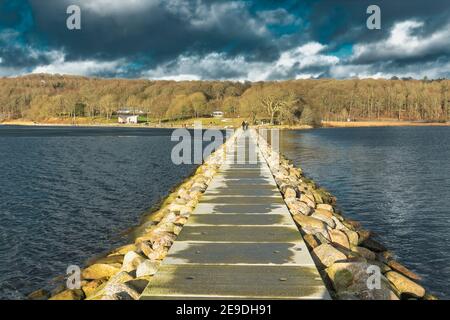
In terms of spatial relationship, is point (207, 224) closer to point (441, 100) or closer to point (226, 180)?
point (226, 180)

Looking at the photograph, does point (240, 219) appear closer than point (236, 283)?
No

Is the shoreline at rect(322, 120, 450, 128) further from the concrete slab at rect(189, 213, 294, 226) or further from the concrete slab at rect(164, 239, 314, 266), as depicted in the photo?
the concrete slab at rect(164, 239, 314, 266)

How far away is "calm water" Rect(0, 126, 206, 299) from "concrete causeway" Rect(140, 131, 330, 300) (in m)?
5.41

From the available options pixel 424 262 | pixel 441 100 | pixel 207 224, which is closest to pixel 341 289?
pixel 207 224

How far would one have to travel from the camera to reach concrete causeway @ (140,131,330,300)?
6.91 meters

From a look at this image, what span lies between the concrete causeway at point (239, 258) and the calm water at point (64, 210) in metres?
5.41

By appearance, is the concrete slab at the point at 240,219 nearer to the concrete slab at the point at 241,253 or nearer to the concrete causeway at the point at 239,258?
the concrete causeway at the point at 239,258

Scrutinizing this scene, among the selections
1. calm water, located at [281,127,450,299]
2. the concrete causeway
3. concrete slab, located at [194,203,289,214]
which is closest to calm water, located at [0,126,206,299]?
concrete slab, located at [194,203,289,214]

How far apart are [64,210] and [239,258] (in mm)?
15916

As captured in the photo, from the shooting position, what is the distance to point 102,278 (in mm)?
10516

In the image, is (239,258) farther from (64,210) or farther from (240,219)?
(64,210)

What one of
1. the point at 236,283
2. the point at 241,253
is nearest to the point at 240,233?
Answer: the point at 241,253

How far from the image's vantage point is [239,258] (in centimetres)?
851
